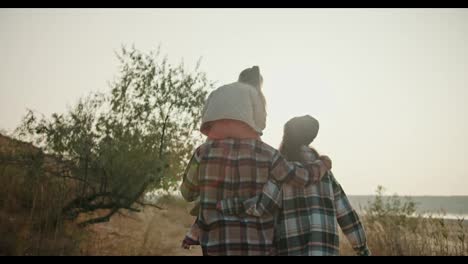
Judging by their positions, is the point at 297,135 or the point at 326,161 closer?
the point at 326,161

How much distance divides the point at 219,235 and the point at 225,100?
3.95ft

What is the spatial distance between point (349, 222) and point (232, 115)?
4.64 ft

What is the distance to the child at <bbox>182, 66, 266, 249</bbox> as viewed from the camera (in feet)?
10.6

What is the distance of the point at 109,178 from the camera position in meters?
8.97

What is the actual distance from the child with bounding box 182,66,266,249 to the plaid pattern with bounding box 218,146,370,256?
1.66 feet

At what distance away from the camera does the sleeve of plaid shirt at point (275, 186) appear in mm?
2865

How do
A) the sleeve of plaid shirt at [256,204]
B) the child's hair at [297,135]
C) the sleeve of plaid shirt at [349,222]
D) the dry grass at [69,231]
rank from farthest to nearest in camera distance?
the dry grass at [69,231] → the child's hair at [297,135] → the sleeve of plaid shirt at [349,222] → the sleeve of plaid shirt at [256,204]

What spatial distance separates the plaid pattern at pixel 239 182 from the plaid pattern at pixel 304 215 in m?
0.08

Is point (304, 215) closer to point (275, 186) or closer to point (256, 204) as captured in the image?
point (275, 186)

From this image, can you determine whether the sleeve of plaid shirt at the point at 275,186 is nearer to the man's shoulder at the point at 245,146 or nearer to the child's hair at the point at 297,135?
the man's shoulder at the point at 245,146

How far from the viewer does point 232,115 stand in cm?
324

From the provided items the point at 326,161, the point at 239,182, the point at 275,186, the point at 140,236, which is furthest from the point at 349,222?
the point at 140,236

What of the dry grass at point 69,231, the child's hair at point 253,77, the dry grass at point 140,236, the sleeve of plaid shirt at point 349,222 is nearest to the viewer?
the sleeve of plaid shirt at point 349,222

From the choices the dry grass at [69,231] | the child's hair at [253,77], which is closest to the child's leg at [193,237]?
the child's hair at [253,77]
